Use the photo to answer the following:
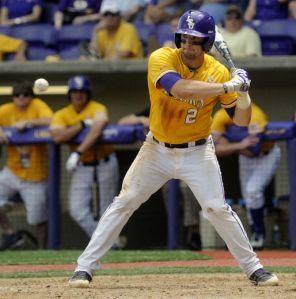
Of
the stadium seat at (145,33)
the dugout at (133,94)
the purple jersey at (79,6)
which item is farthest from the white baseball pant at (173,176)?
the purple jersey at (79,6)

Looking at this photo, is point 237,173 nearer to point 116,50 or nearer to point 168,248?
point 168,248

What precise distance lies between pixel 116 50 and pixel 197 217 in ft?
7.92

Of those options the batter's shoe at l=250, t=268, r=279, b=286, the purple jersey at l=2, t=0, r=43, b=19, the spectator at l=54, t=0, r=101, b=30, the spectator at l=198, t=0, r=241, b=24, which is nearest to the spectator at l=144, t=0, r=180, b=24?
the spectator at l=198, t=0, r=241, b=24

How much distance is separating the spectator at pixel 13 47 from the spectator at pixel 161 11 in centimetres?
165

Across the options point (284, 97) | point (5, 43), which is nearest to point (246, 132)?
point (284, 97)

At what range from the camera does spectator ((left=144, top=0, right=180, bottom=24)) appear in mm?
11984

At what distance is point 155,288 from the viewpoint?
6301 millimetres

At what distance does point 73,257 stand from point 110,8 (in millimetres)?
3803

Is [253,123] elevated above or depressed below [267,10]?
below

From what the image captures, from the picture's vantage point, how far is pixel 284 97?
37.9 ft

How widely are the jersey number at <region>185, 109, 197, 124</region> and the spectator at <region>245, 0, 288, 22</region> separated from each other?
5.67m

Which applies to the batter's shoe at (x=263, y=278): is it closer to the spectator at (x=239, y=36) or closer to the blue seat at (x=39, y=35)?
the spectator at (x=239, y=36)

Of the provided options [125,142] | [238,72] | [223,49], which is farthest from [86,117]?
[238,72]

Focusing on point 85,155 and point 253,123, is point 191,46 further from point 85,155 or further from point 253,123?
point 85,155
